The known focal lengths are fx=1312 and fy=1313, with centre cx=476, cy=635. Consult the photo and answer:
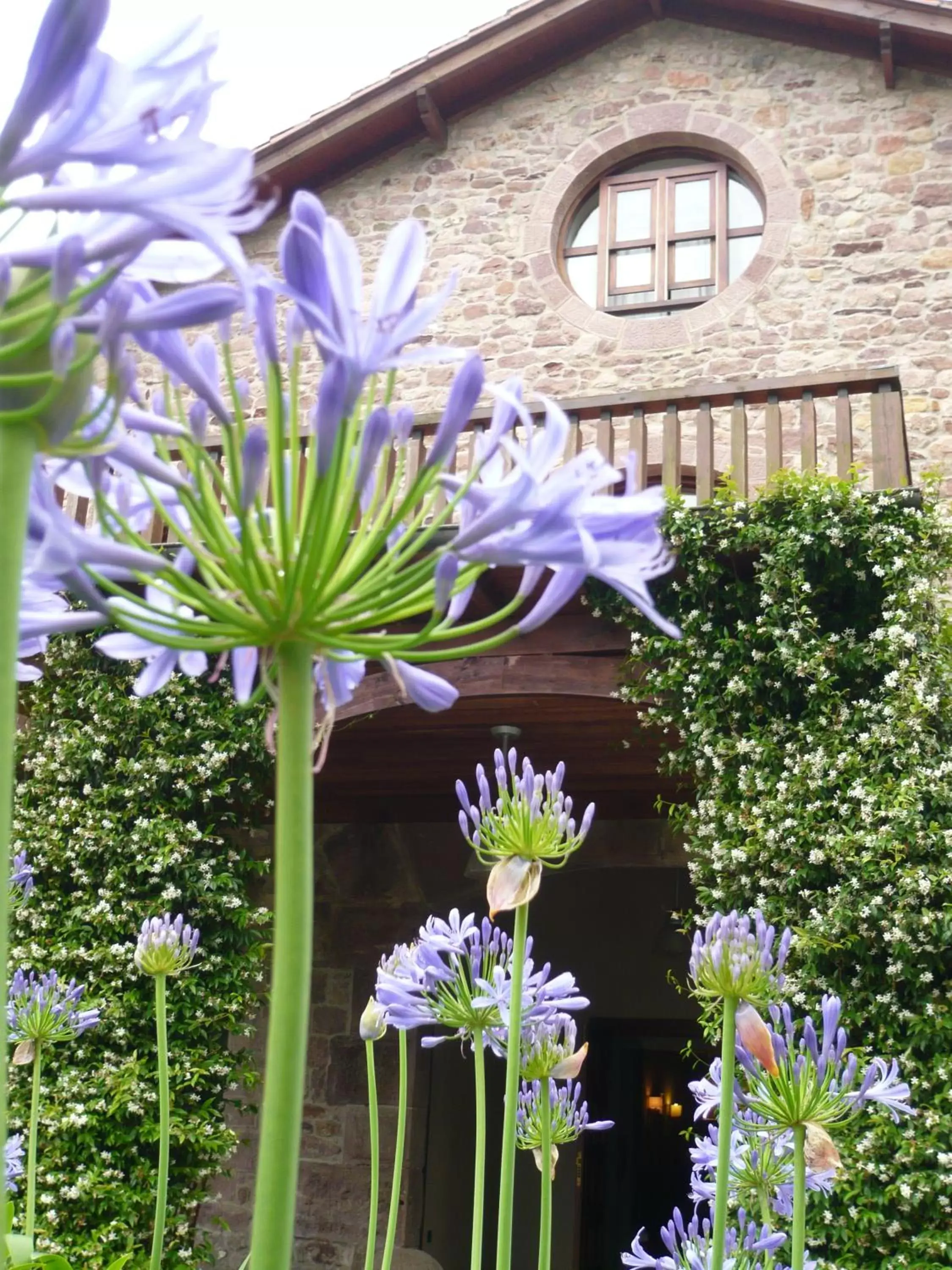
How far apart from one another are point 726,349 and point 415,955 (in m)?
7.05

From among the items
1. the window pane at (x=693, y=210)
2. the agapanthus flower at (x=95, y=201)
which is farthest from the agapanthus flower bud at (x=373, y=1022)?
the window pane at (x=693, y=210)

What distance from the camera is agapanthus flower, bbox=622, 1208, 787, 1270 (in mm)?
1683

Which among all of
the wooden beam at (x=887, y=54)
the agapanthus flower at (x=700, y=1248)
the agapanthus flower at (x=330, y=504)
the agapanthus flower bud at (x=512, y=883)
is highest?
the wooden beam at (x=887, y=54)

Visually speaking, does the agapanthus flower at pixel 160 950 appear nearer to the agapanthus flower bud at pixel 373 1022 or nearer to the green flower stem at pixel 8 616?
the agapanthus flower bud at pixel 373 1022

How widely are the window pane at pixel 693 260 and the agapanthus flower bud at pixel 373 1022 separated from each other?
24.5 feet

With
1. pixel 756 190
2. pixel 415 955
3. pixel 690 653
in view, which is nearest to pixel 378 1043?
pixel 690 653

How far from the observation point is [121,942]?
20.8ft

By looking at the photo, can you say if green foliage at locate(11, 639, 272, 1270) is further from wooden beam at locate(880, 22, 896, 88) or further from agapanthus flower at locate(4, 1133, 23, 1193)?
wooden beam at locate(880, 22, 896, 88)

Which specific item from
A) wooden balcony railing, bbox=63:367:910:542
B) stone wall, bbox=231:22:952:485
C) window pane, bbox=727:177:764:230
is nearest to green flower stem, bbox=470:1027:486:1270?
wooden balcony railing, bbox=63:367:910:542

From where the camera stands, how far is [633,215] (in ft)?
30.2

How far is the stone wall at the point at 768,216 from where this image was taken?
8422 millimetres

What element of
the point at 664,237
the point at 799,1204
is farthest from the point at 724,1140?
the point at 664,237

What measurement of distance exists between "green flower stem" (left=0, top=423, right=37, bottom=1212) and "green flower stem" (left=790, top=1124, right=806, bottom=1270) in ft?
3.13

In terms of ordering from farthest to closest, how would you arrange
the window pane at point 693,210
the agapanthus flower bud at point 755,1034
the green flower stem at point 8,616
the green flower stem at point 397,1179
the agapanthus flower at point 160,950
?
the window pane at point 693,210
the agapanthus flower at point 160,950
the green flower stem at point 397,1179
the agapanthus flower bud at point 755,1034
the green flower stem at point 8,616
